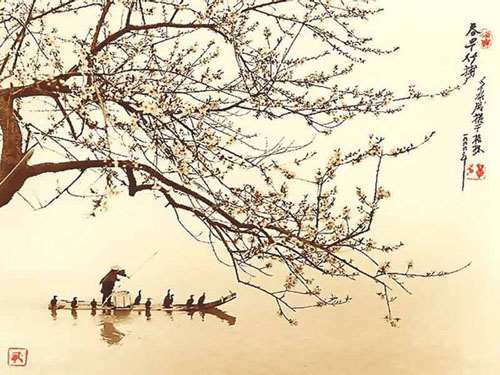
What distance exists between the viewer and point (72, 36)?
6.11 ft

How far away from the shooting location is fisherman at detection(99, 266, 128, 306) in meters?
1.96

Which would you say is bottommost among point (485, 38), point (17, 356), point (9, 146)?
point (17, 356)

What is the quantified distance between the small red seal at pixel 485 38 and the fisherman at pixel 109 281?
1.21m

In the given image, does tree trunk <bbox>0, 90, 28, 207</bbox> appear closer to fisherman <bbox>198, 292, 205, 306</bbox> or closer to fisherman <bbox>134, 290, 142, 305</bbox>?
fisherman <bbox>134, 290, 142, 305</bbox>

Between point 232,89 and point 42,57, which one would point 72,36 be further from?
point 232,89

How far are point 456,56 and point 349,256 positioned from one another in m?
0.65

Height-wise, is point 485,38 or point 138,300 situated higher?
point 485,38

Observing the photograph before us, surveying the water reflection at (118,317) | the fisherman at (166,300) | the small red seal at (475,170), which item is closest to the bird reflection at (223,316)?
the water reflection at (118,317)

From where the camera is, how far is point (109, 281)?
1.96 meters

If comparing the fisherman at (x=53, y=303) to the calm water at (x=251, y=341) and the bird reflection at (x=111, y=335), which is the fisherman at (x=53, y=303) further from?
the bird reflection at (x=111, y=335)

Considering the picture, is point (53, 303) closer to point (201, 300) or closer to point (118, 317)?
point (118, 317)

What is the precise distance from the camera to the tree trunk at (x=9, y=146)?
169 centimetres

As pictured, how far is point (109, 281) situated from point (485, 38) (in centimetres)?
127

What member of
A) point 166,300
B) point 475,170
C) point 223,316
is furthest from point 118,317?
point 475,170
